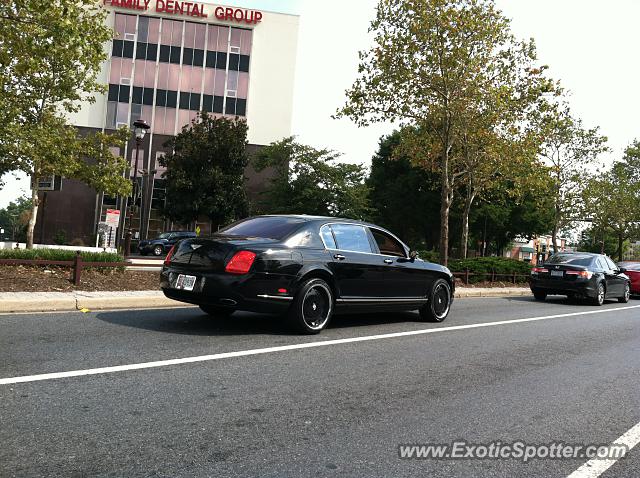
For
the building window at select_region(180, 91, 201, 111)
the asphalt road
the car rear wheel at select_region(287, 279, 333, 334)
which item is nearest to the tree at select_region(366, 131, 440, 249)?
the building window at select_region(180, 91, 201, 111)

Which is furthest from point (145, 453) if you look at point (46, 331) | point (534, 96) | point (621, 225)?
point (621, 225)

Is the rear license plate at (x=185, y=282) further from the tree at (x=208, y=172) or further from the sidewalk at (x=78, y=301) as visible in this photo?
the tree at (x=208, y=172)

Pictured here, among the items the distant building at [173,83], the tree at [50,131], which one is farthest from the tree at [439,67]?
the distant building at [173,83]

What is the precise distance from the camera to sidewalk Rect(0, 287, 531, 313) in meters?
8.14

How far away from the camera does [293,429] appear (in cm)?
365

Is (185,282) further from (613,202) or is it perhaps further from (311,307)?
(613,202)

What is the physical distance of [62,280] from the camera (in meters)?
10.7

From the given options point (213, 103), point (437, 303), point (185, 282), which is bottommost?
point (437, 303)

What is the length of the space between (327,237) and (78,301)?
164 inches

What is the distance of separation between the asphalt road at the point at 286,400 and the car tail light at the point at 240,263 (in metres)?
0.84

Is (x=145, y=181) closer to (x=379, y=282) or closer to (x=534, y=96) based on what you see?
(x=534, y=96)

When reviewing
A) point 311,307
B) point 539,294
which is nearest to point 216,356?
point 311,307

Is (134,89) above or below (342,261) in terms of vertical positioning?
above

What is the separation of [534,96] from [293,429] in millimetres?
20437
